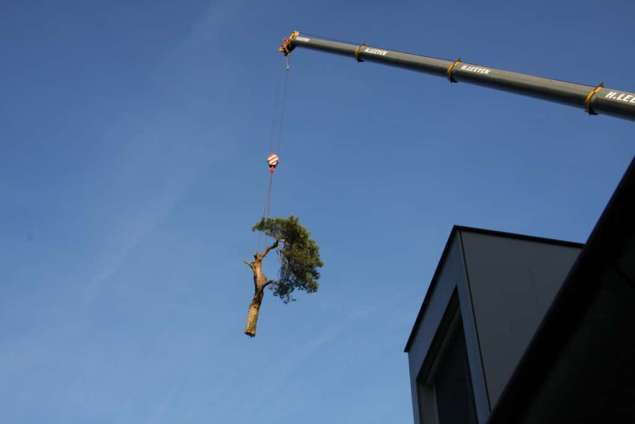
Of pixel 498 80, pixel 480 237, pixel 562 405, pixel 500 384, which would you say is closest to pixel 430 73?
pixel 498 80

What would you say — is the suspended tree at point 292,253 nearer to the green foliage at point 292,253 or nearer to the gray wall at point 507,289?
the green foliage at point 292,253

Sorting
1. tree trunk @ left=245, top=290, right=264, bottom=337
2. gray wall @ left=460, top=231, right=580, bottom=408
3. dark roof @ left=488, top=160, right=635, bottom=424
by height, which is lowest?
dark roof @ left=488, top=160, right=635, bottom=424

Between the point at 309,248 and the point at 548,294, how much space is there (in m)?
11.0

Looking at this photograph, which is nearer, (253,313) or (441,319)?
(441,319)

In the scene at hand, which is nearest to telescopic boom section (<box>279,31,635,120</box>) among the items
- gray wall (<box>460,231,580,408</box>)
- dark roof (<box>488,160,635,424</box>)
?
gray wall (<box>460,231,580,408</box>)

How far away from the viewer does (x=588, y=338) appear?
5.77m

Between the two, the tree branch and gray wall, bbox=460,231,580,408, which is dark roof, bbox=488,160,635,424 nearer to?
gray wall, bbox=460,231,580,408

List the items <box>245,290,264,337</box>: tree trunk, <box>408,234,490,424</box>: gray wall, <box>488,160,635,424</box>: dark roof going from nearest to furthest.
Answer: <box>488,160,635,424</box>: dark roof, <box>408,234,490,424</box>: gray wall, <box>245,290,264,337</box>: tree trunk

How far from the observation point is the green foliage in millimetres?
21031

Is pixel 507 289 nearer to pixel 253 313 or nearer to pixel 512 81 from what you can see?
pixel 512 81

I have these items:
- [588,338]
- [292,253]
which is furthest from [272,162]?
[588,338]

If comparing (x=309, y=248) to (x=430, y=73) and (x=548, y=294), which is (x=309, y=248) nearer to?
(x=430, y=73)

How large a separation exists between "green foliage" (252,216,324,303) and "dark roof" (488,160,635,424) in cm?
1471

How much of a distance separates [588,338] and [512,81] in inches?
343
